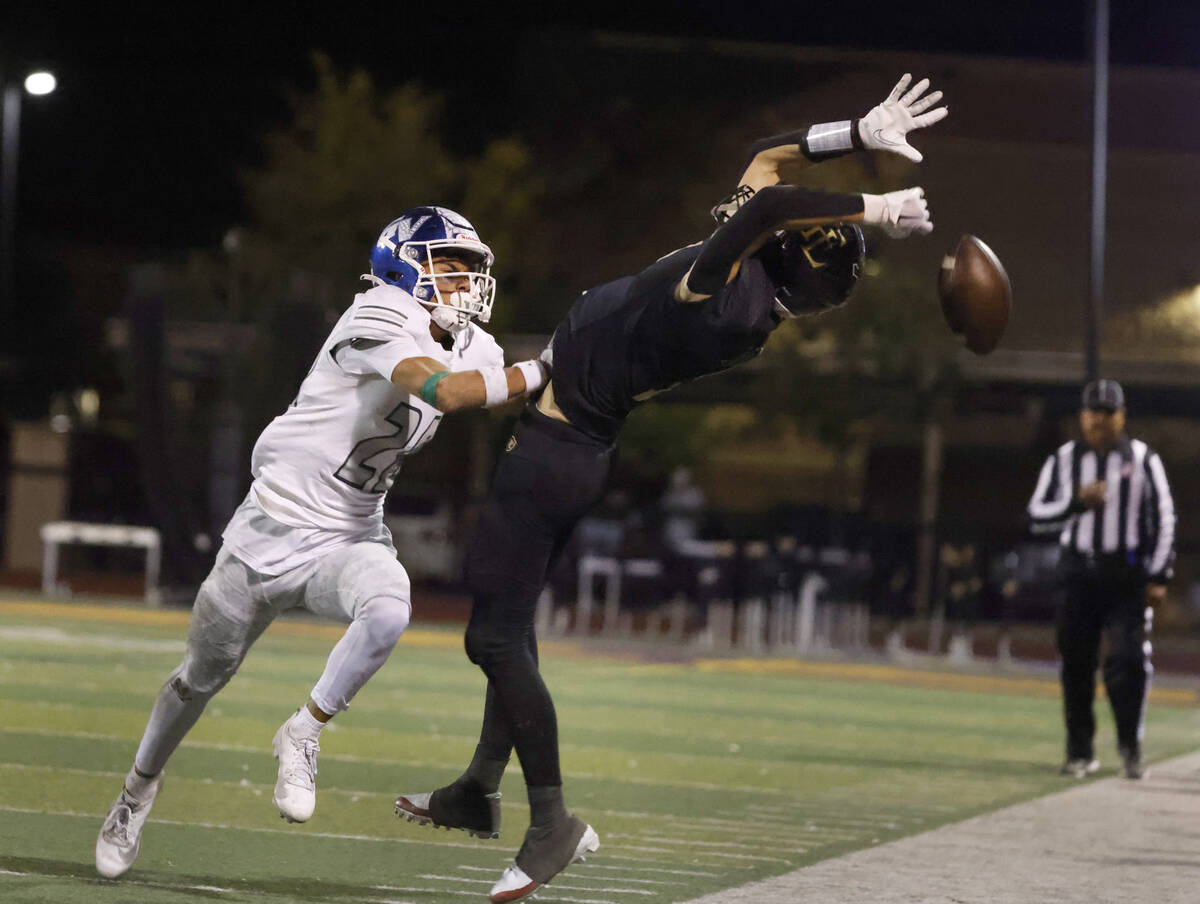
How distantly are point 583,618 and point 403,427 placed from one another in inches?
524

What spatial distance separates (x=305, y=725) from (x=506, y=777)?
3.27 meters

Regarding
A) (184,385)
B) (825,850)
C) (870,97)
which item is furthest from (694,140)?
(825,850)

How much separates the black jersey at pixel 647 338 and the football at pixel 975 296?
0.46 metres

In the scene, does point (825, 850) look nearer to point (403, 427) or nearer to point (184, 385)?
point (403, 427)

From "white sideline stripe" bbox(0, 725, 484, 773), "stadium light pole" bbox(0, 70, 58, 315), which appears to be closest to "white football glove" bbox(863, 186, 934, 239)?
"white sideline stripe" bbox(0, 725, 484, 773)

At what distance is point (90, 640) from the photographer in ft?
47.6

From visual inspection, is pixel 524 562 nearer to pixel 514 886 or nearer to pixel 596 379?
pixel 596 379

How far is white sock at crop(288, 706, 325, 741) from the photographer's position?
518 centimetres

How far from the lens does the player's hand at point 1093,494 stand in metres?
9.21

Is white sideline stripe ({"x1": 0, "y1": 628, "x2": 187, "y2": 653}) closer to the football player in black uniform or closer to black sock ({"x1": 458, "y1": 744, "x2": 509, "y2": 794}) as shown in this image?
black sock ({"x1": 458, "y1": 744, "x2": 509, "y2": 794})

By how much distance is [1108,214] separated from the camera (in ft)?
77.8

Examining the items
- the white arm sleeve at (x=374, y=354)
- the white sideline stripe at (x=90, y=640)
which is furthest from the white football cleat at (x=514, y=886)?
the white sideline stripe at (x=90, y=640)

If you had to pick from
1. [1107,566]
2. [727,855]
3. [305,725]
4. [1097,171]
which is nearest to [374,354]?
[305,725]

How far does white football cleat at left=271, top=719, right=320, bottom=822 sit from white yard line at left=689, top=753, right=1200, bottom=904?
1.20 m
